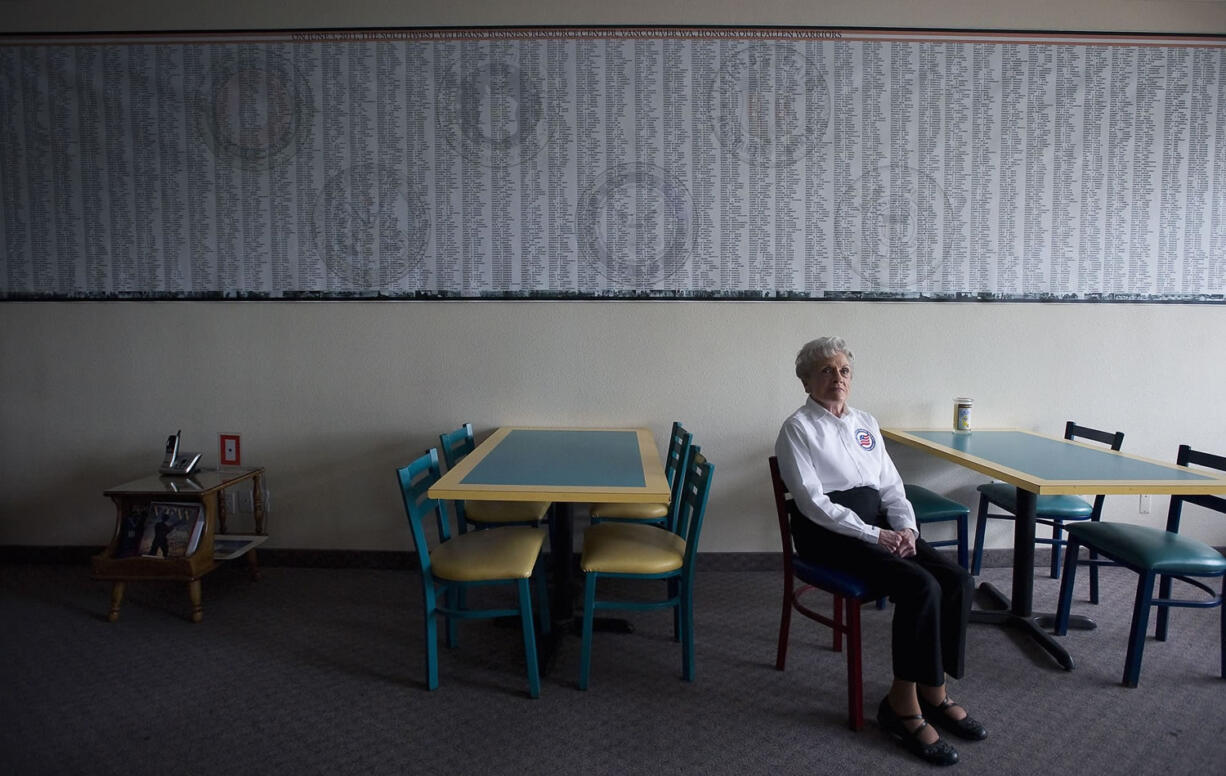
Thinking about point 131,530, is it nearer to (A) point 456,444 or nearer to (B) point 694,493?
(A) point 456,444

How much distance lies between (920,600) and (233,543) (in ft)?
9.91

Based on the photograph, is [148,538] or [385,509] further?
[385,509]

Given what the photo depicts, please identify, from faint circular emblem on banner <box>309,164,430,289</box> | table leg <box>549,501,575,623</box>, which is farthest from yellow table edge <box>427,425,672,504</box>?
faint circular emblem on banner <box>309,164,430,289</box>

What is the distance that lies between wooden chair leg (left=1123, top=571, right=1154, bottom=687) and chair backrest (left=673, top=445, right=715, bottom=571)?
1.49m

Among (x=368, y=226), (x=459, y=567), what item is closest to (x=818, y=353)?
(x=459, y=567)

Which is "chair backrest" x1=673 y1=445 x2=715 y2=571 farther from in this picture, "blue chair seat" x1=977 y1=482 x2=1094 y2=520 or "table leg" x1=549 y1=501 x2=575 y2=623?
"blue chair seat" x1=977 y1=482 x2=1094 y2=520

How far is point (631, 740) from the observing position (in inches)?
75.6

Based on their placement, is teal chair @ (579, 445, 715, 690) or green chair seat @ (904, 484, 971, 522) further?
green chair seat @ (904, 484, 971, 522)

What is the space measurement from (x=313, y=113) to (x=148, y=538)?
2.16 meters

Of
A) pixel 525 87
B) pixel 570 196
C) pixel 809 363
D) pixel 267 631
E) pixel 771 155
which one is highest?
pixel 525 87

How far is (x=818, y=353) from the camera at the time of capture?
7.41ft

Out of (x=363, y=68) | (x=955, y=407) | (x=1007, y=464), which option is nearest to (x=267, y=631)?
(x=363, y=68)

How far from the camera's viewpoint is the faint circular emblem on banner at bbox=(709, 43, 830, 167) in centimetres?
319

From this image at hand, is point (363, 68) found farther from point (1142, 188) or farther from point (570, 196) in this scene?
point (1142, 188)
